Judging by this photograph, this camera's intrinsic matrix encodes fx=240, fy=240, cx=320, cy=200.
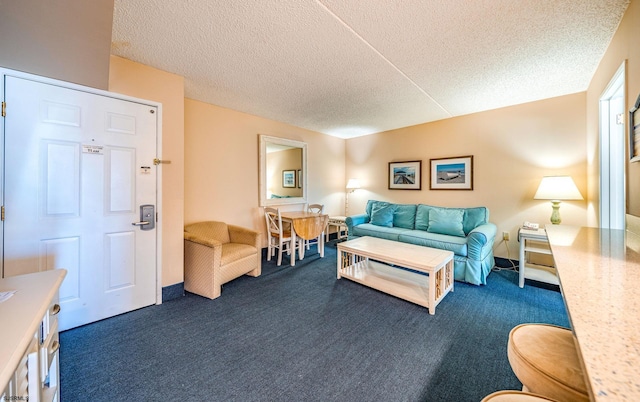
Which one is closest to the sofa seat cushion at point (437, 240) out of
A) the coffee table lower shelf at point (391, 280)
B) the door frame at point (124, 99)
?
the coffee table lower shelf at point (391, 280)

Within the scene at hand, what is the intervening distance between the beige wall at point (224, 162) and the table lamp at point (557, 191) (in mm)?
3601

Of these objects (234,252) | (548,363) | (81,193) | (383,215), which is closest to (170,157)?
(81,193)

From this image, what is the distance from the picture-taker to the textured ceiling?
63.9 inches

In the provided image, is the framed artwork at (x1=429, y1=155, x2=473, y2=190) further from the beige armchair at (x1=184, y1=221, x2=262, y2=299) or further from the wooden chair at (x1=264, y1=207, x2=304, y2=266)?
the beige armchair at (x1=184, y1=221, x2=262, y2=299)

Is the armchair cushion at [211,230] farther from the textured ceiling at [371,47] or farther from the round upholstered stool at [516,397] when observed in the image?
the round upholstered stool at [516,397]

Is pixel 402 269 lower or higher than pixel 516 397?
lower

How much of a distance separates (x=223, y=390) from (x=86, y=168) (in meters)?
2.04

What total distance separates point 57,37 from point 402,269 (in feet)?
11.9

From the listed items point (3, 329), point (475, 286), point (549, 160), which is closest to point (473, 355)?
point (475, 286)

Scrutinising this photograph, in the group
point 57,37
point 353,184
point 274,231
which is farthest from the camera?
point 353,184

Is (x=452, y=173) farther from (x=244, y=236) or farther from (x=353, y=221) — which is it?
(x=244, y=236)

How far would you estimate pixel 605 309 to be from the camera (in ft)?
2.07

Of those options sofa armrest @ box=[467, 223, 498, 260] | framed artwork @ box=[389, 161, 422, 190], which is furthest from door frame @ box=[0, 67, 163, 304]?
framed artwork @ box=[389, 161, 422, 190]

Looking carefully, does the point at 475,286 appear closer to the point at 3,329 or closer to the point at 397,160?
the point at 397,160
